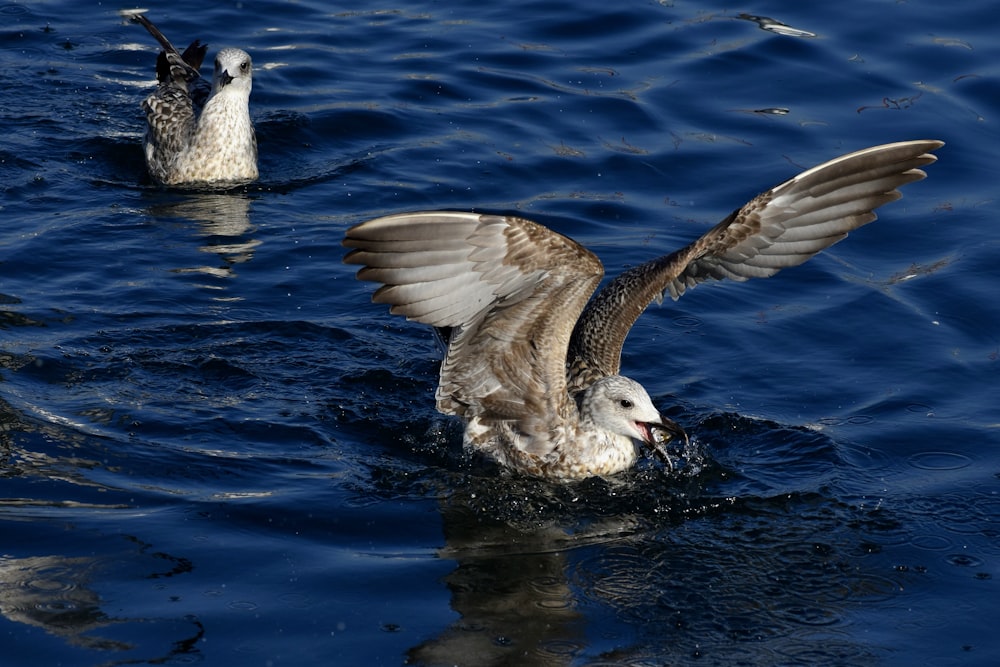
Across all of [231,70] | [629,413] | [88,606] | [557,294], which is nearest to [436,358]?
[629,413]

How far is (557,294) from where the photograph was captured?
7.07m

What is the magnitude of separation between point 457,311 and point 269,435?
137 cm

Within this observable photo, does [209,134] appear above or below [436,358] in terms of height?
above

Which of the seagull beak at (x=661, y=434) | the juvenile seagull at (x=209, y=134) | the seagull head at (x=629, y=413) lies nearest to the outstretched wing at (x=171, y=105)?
the juvenile seagull at (x=209, y=134)

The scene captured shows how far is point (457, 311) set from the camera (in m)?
6.99

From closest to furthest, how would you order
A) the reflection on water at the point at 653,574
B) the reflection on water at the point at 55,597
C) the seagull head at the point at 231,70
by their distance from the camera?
the reflection on water at the point at 55,597 < the reflection on water at the point at 653,574 < the seagull head at the point at 231,70

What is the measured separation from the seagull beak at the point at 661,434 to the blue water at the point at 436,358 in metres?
0.14

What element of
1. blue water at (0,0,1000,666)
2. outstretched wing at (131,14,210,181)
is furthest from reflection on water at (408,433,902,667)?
outstretched wing at (131,14,210,181)

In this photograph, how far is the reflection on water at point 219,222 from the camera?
9.86 m

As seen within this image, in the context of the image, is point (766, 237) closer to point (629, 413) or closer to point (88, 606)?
point (629, 413)

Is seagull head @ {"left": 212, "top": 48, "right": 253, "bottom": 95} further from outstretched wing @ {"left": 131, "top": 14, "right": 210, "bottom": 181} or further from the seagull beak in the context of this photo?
the seagull beak

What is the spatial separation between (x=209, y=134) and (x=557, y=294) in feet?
16.3

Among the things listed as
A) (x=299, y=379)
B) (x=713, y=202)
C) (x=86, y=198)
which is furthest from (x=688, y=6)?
(x=299, y=379)

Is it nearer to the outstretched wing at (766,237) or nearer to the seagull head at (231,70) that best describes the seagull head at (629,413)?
the outstretched wing at (766,237)
